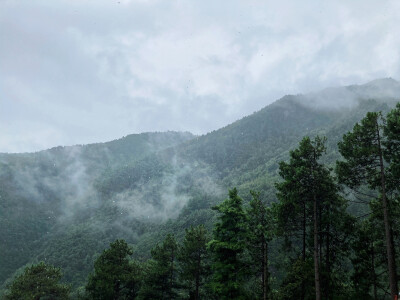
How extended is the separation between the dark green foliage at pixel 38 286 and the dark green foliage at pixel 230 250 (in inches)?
1027

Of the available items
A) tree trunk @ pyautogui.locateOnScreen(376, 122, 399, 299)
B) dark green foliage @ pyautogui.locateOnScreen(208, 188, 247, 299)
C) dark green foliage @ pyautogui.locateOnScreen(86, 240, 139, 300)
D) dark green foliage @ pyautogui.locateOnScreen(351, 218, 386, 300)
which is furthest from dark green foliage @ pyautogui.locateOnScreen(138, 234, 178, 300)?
tree trunk @ pyautogui.locateOnScreen(376, 122, 399, 299)

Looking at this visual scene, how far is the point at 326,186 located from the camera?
2162 cm

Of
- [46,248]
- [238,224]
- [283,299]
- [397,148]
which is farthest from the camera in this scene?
[46,248]

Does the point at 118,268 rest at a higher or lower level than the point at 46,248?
higher

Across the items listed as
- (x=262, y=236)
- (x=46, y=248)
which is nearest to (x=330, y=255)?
(x=262, y=236)

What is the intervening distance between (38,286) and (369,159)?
4058 cm

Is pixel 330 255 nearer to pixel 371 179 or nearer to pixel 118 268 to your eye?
pixel 371 179

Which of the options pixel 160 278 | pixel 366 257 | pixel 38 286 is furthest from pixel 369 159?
Answer: pixel 38 286

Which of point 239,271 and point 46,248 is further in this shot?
point 46,248

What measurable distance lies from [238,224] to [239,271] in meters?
3.72

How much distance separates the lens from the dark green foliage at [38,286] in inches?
1539

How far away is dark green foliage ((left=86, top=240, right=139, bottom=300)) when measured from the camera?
32.8 m

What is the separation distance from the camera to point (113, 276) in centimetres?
3269

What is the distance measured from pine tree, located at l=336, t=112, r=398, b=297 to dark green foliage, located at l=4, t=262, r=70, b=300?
3795 cm
